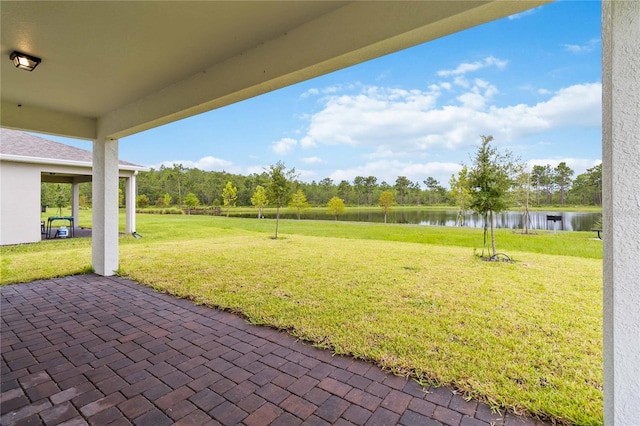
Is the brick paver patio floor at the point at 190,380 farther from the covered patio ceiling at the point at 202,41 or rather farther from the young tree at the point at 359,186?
the young tree at the point at 359,186

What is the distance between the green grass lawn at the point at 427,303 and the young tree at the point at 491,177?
52.3 inches

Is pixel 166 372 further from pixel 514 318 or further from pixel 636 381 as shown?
pixel 514 318

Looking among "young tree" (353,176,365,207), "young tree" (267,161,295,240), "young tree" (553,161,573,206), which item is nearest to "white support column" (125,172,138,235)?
"young tree" (267,161,295,240)

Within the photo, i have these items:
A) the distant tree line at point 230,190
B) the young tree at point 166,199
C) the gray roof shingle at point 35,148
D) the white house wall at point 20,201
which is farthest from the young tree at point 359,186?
the white house wall at point 20,201

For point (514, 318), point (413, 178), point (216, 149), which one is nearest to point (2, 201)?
point (514, 318)

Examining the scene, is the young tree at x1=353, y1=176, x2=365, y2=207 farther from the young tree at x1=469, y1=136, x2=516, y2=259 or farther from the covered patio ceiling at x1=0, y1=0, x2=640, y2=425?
the covered patio ceiling at x1=0, y1=0, x2=640, y2=425

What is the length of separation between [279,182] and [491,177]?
6.77 metres

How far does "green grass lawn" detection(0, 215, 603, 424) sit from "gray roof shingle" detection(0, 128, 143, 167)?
2558 mm

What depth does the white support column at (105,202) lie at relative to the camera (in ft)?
16.8

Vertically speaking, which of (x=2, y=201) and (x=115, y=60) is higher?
(x=115, y=60)

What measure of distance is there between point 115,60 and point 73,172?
8.57 metres

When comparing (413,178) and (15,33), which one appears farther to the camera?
(413,178)

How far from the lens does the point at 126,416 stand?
72.2 inches

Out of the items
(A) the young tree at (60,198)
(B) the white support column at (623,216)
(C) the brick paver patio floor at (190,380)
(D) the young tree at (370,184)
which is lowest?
(C) the brick paver patio floor at (190,380)
